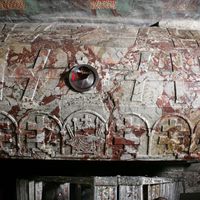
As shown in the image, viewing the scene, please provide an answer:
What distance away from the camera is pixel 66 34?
66.7 inches

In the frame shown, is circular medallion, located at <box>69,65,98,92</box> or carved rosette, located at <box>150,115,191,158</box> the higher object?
circular medallion, located at <box>69,65,98,92</box>

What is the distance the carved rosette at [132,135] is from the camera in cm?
151

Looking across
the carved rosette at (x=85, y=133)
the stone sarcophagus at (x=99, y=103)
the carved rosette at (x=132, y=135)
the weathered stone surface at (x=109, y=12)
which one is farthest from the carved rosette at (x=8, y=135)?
the weathered stone surface at (x=109, y=12)

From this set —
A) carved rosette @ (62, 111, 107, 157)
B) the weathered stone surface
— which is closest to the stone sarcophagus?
carved rosette @ (62, 111, 107, 157)

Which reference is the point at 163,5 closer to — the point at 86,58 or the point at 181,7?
the point at 181,7

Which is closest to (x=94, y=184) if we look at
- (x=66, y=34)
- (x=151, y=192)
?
(x=151, y=192)

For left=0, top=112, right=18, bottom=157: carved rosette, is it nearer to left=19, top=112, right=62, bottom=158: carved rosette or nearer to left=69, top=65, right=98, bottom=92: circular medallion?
left=19, top=112, right=62, bottom=158: carved rosette

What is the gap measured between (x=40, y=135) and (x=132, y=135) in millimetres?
385

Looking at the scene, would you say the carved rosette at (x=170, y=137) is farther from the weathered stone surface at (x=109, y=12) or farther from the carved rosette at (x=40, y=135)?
the weathered stone surface at (x=109, y=12)

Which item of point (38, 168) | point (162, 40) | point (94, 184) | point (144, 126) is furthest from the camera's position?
point (38, 168)

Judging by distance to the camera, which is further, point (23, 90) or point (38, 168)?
point (38, 168)

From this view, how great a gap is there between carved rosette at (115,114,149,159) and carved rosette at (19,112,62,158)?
258mm

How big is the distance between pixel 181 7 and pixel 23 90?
867 millimetres

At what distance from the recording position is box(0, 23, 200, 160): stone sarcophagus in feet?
4.95
